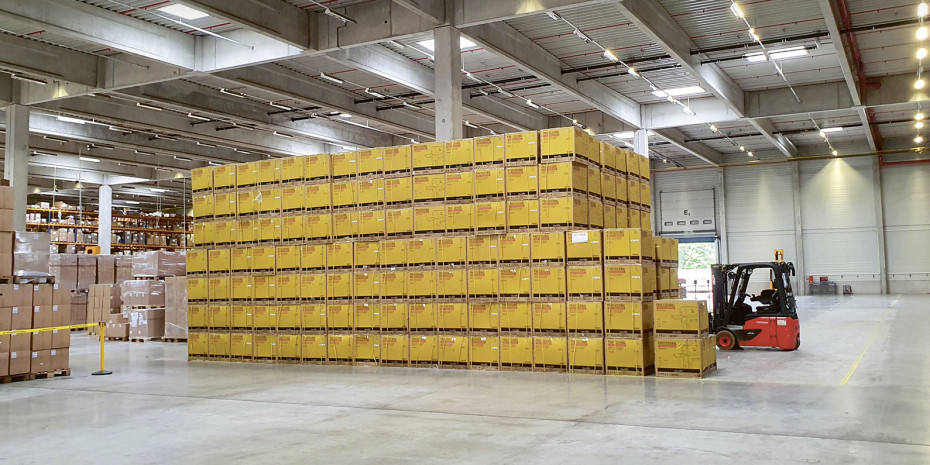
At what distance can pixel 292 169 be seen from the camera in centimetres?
1333

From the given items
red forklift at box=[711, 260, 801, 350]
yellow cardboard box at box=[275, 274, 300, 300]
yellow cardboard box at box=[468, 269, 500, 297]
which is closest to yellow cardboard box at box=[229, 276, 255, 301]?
yellow cardboard box at box=[275, 274, 300, 300]

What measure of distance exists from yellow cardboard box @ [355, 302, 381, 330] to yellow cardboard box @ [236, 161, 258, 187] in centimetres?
325

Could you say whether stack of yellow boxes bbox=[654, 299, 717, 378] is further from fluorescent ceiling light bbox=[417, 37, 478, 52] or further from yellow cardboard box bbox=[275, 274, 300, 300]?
fluorescent ceiling light bbox=[417, 37, 478, 52]

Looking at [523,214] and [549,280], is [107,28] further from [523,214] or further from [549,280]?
[549,280]

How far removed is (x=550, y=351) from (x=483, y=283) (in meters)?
1.51

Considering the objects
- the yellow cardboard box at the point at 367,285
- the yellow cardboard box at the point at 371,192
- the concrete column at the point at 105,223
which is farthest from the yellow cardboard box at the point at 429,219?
the concrete column at the point at 105,223

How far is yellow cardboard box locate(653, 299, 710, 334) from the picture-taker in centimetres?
1023

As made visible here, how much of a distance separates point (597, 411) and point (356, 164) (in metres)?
6.69

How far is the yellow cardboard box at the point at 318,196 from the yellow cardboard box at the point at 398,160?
1.22m

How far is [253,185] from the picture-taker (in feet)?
45.0

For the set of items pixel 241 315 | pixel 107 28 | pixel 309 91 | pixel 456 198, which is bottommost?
pixel 241 315

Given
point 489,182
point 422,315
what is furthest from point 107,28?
point 422,315

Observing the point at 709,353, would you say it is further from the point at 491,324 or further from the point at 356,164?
A: the point at 356,164

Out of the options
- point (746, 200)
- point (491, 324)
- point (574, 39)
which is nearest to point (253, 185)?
point (491, 324)
